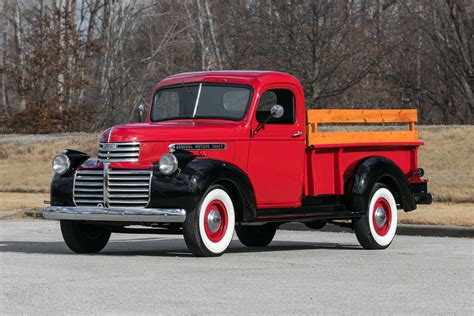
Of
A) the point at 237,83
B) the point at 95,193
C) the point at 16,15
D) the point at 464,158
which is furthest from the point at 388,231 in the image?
the point at 16,15

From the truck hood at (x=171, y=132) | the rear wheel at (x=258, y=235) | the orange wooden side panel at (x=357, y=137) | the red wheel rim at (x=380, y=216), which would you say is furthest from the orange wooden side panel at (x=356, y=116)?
the rear wheel at (x=258, y=235)

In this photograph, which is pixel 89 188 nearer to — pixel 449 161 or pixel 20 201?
pixel 20 201

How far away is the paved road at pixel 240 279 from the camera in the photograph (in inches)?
339

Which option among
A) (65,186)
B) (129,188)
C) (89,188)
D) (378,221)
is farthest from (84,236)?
(378,221)

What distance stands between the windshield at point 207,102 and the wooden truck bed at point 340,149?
35.4 inches

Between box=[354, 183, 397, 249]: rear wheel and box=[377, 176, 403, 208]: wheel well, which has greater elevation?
box=[377, 176, 403, 208]: wheel well

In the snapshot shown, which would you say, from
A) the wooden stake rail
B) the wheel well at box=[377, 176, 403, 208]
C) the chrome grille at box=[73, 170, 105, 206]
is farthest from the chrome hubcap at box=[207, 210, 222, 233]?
the wheel well at box=[377, 176, 403, 208]

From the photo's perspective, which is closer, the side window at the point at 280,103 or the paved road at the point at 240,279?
the paved road at the point at 240,279

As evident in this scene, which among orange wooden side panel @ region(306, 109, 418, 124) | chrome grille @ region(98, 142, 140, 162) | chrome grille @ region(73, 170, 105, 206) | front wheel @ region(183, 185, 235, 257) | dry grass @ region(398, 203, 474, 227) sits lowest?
dry grass @ region(398, 203, 474, 227)

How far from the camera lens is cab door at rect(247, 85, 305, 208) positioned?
44.0 ft

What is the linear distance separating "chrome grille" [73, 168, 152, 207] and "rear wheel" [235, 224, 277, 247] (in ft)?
9.68

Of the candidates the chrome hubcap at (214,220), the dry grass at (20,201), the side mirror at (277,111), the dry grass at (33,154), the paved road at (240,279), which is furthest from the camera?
the dry grass at (33,154)

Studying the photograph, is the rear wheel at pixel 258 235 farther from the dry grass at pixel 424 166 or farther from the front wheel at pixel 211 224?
the dry grass at pixel 424 166

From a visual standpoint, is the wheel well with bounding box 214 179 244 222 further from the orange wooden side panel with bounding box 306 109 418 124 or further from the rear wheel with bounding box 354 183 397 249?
the rear wheel with bounding box 354 183 397 249
